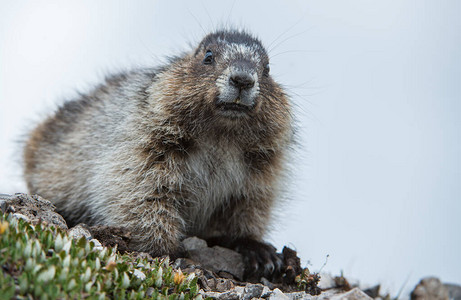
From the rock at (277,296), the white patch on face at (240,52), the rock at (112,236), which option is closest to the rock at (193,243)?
the rock at (112,236)

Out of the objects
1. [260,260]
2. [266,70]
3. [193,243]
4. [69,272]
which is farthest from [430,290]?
[69,272]

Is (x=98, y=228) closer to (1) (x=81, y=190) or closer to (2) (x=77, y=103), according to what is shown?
(1) (x=81, y=190)

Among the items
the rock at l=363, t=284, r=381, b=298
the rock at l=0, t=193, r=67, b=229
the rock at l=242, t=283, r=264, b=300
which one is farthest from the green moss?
the rock at l=363, t=284, r=381, b=298

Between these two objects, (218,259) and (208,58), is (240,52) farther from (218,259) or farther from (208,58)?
(218,259)

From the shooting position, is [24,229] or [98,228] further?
[98,228]

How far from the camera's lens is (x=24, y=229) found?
5.11 metres

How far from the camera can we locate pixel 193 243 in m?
7.77

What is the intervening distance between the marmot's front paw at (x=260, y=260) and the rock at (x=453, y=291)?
328 centimetres

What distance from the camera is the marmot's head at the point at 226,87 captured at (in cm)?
673

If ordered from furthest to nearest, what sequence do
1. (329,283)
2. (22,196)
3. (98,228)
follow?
(329,283) → (98,228) → (22,196)

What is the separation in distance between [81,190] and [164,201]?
1.83 metres

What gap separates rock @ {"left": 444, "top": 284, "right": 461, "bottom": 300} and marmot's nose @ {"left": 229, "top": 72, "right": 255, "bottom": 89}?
521cm

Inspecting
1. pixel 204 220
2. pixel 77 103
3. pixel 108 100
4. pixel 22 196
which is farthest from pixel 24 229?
pixel 77 103

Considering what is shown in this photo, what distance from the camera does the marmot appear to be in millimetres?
7176
